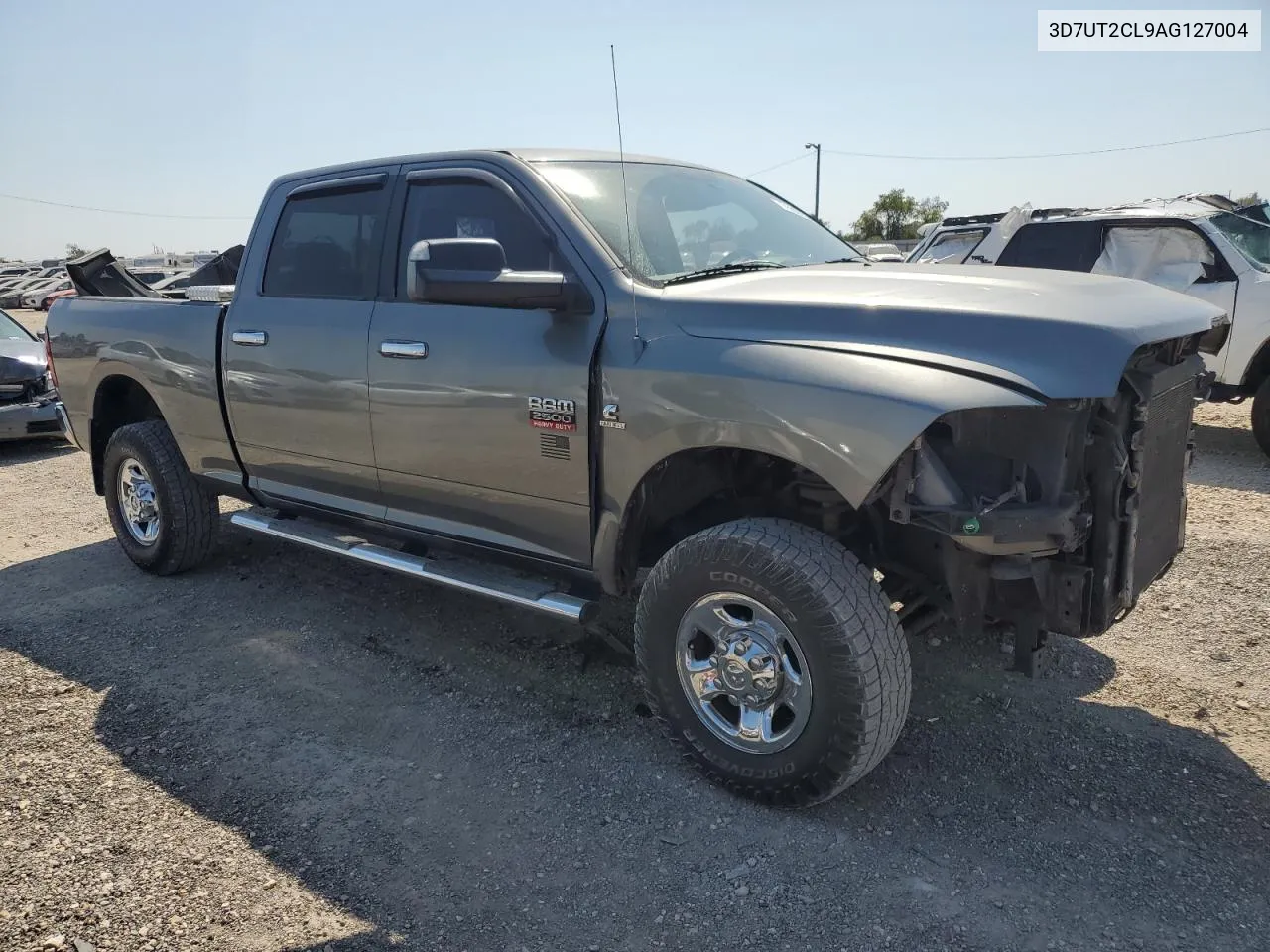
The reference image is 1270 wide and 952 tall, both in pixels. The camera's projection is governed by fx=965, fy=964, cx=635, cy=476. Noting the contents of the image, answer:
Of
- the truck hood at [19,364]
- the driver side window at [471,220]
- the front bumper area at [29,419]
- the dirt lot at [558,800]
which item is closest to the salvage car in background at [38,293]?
the truck hood at [19,364]

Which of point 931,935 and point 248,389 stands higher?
point 248,389

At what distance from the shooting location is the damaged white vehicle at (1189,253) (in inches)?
298

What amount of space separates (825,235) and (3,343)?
8.98 m

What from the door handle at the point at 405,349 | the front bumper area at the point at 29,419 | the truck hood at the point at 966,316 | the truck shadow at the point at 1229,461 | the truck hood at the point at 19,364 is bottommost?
the truck shadow at the point at 1229,461

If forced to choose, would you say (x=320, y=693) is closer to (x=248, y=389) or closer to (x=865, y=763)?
(x=248, y=389)

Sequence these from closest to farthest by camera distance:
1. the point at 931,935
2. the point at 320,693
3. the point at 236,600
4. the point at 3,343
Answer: the point at 931,935
the point at 320,693
the point at 236,600
the point at 3,343

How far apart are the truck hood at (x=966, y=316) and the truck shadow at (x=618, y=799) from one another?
139 centimetres

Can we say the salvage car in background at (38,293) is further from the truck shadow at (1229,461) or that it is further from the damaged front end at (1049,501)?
the damaged front end at (1049,501)

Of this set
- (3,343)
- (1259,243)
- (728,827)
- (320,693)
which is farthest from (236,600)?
(1259,243)

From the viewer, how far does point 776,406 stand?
2.80 meters

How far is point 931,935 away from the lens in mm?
2488

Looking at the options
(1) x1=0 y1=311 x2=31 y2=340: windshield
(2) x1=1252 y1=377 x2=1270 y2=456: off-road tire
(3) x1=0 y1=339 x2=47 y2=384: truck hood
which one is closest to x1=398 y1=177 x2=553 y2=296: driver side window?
(2) x1=1252 y1=377 x2=1270 y2=456: off-road tire

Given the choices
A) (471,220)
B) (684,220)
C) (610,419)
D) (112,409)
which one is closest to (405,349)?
(471,220)

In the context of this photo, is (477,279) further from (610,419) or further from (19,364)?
(19,364)
